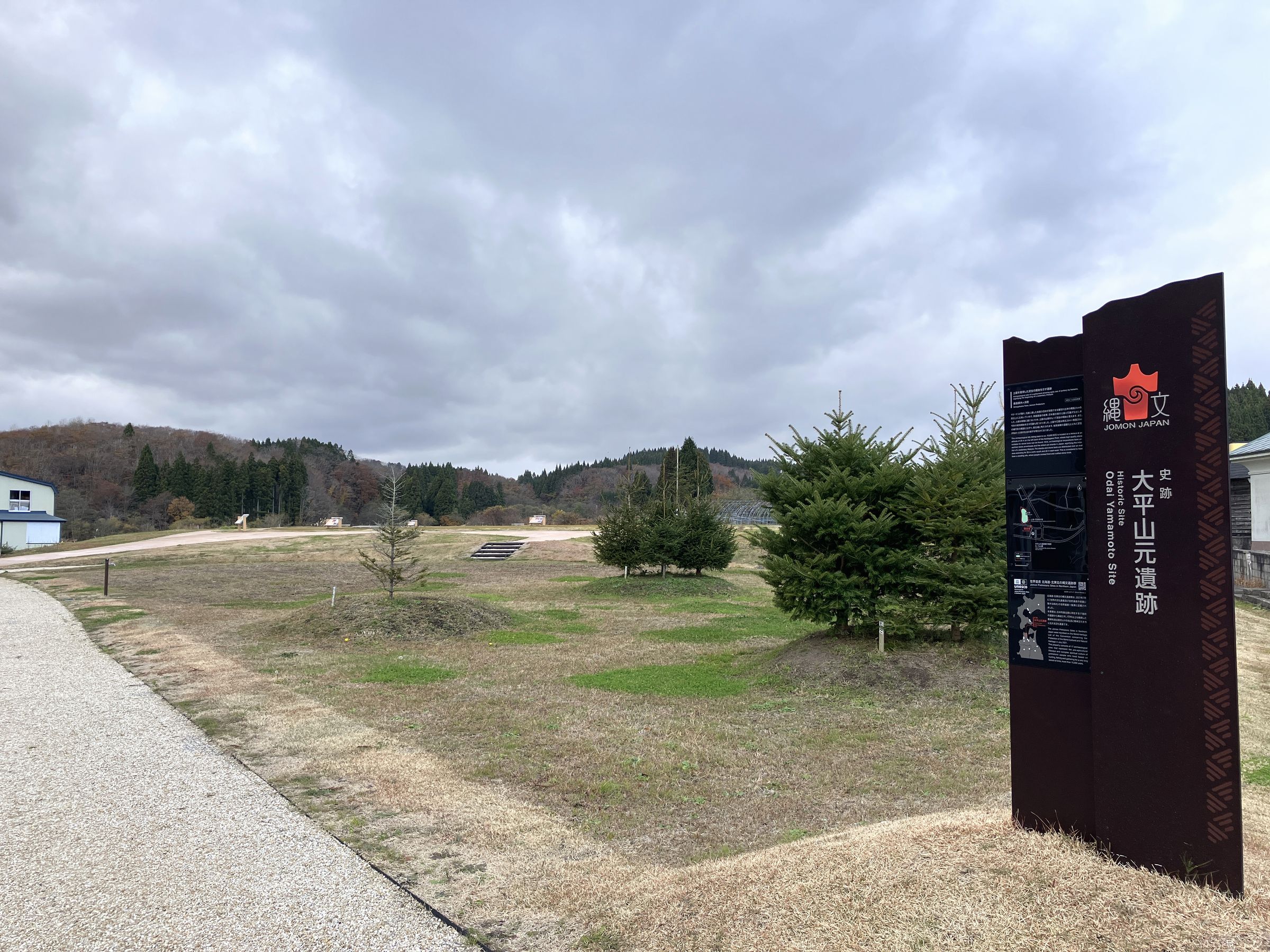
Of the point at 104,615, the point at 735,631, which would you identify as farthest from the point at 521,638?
the point at 104,615

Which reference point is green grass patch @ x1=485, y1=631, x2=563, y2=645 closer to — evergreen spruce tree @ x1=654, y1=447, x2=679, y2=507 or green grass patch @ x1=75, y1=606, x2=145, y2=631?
green grass patch @ x1=75, y1=606, x2=145, y2=631

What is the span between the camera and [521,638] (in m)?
14.5

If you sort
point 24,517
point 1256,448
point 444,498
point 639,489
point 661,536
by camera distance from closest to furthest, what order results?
point 1256,448 < point 661,536 < point 639,489 < point 24,517 < point 444,498

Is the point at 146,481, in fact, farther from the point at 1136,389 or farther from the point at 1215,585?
the point at 1215,585

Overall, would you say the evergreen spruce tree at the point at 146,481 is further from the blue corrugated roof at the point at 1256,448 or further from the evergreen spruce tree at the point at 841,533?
the blue corrugated roof at the point at 1256,448

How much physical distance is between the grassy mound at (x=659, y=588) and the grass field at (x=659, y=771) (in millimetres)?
7214

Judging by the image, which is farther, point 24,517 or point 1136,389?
→ point 24,517

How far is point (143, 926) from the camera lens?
11.9 ft

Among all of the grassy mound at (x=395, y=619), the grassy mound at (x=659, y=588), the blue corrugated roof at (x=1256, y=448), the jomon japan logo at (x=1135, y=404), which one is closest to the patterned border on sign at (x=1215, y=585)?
the jomon japan logo at (x=1135, y=404)

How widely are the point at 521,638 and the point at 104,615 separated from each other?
11011 mm

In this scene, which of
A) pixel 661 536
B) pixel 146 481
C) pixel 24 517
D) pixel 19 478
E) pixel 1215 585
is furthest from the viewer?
pixel 146 481

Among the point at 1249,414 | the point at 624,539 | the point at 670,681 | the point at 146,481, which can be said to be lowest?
the point at 670,681

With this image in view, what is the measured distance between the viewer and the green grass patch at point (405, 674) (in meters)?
10.4

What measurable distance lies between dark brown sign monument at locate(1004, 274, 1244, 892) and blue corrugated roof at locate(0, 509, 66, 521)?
6385 centimetres
